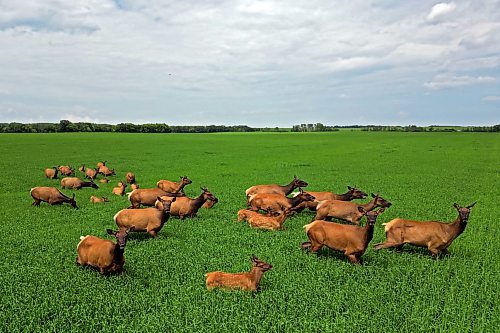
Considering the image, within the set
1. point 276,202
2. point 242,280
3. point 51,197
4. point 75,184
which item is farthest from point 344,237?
point 75,184

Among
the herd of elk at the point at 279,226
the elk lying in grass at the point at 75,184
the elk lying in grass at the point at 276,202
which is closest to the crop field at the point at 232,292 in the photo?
the herd of elk at the point at 279,226

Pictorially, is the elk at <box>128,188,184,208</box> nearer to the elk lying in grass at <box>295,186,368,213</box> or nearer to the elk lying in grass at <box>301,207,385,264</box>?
the elk lying in grass at <box>295,186,368,213</box>

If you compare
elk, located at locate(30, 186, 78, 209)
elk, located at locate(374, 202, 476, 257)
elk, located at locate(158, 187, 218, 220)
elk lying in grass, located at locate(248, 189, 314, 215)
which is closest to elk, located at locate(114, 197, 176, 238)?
elk, located at locate(158, 187, 218, 220)

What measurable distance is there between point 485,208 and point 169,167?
25.6 m

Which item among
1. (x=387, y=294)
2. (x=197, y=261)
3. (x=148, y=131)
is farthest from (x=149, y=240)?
(x=148, y=131)

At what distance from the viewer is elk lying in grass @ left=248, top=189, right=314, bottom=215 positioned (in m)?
14.7

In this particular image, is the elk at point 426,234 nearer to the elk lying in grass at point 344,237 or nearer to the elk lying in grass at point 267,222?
the elk lying in grass at point 344,237

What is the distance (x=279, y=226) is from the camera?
13.1 meters

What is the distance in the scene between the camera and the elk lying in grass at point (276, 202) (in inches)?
579

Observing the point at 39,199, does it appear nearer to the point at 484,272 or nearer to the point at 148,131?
the point at 484,272

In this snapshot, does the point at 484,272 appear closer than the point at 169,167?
Yes

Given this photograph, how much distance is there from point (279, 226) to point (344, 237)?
134 inches

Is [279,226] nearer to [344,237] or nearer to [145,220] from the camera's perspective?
[344,237]

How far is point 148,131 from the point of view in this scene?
125000mm
